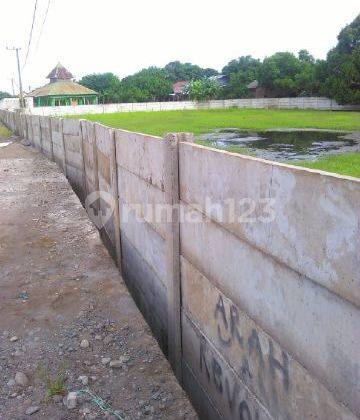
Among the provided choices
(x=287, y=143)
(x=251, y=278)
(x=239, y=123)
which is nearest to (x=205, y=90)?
(x=239, y=123)

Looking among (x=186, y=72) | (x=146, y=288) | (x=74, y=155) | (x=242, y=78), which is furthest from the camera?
(x=186, y=72)

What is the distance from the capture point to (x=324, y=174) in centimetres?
205

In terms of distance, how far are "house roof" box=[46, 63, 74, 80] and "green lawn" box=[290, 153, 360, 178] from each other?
242ft

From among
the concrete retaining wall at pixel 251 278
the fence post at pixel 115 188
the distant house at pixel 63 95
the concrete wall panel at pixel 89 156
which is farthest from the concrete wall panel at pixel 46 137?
the distant house at pixel 63 95

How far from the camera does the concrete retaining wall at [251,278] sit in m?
2.03

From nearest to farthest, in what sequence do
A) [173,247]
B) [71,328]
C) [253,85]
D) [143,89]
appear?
[173,247] → [71,328] → [253,85] → [143,89]

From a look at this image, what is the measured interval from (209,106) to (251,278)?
60598 millimetres

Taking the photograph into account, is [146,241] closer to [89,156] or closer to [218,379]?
[218,379]

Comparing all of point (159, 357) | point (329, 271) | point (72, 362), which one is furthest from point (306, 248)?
point (72, 362)

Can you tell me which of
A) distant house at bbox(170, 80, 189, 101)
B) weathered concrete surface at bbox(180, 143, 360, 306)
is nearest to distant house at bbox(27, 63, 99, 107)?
distant house at bbox(170, 80, 189, 101)

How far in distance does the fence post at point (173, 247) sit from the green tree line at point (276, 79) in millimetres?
40572

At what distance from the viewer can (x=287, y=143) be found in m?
19.2

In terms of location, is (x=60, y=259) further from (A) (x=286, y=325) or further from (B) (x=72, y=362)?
(A) (x=286, y=325)

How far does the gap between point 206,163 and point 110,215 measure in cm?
444
